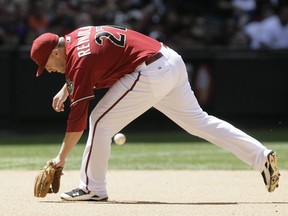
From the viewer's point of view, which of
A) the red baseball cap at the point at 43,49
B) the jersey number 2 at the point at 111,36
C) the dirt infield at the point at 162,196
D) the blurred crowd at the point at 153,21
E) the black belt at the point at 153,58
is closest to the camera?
the dirt infield at the point at 162,196

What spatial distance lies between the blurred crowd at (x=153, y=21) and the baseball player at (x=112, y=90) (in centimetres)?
1029

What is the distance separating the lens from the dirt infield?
662cm

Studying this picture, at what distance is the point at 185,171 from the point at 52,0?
10145 millimetres

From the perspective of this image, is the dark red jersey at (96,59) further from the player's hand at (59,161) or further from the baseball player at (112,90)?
the player's hand at (59,161)

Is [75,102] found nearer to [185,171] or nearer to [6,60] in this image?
[185,171]

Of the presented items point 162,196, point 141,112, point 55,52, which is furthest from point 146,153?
point 55,52

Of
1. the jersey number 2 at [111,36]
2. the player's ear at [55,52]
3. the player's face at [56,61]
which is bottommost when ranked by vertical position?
the player's face at [56,61]

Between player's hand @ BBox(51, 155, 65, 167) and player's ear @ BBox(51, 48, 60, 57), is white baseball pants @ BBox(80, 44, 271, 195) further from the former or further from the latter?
player's ear @ BBox(51, 48, 60, 57)

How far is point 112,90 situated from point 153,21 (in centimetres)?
1205

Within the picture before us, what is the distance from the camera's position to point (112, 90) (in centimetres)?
717

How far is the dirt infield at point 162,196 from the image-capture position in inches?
261

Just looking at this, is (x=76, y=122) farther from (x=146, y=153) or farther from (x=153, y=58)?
(x=146, y=153)

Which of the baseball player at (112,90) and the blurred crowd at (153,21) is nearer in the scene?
the baseball player at (112,90)

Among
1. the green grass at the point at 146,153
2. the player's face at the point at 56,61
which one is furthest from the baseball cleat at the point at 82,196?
the green grass at the point at 146,153
